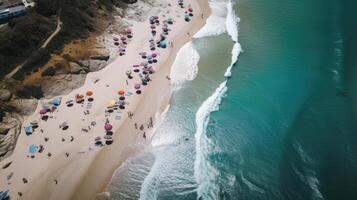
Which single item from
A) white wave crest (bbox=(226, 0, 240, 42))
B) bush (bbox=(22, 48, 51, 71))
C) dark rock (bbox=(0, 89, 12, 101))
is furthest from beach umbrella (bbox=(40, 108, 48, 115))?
white wave crest (bbox=(226, 0, 240, 42))

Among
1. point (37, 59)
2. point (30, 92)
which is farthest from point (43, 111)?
point (37, 59)

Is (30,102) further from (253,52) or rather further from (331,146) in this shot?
(331,146)

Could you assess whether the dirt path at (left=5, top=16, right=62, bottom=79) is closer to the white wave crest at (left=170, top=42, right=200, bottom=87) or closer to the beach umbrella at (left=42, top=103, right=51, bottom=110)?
the beach umbrella at (left=42, top=103, right=51, bottom=110)

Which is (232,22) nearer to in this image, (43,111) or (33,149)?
(43,111)

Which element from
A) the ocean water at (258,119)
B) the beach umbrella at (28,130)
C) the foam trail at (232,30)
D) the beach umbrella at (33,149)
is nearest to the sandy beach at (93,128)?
the beach umbrella at (33,149)

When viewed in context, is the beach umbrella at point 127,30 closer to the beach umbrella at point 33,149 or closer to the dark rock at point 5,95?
the dark rock at point 5,95

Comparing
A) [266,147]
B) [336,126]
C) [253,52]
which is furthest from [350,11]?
[266,147]
